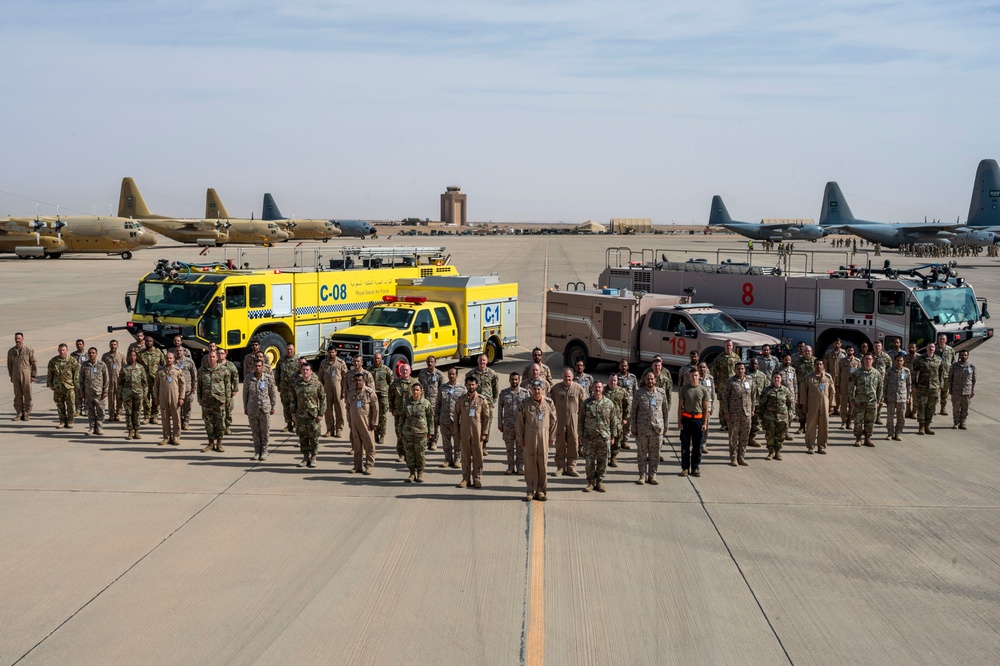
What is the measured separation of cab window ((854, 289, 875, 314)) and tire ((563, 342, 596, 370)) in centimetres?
582

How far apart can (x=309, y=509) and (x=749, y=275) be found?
1346cm

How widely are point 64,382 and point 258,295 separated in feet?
18.0

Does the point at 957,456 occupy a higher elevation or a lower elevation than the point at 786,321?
lower

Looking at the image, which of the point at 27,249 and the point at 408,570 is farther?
the point at 27,249

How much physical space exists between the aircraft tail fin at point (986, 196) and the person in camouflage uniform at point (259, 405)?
243ft

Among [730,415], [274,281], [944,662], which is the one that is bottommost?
[944,662]

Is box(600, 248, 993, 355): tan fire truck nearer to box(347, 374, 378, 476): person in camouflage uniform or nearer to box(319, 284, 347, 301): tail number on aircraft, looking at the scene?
box(319, 284, 347, 301): tail number on aircraft

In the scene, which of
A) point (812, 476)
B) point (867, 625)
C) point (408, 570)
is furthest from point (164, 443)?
point (867, 625)

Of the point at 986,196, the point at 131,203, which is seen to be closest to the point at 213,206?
the point at 131,203

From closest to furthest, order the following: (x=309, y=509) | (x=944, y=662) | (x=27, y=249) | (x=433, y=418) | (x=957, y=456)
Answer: (x=944, y=662) → (x=309, y=509) → (x=433, y=418) → (x=957, y=456) → (x=27, y=249)

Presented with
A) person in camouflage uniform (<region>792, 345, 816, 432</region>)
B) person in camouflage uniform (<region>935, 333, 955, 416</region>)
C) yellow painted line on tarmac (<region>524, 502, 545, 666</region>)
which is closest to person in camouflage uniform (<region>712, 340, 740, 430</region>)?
person in camouflage uniform (<region>792, 345, 816, 432</region>)

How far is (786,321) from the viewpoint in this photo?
65.5ft

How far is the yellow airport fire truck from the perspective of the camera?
18.7 m

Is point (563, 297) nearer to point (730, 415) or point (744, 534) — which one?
point (730, 415)
